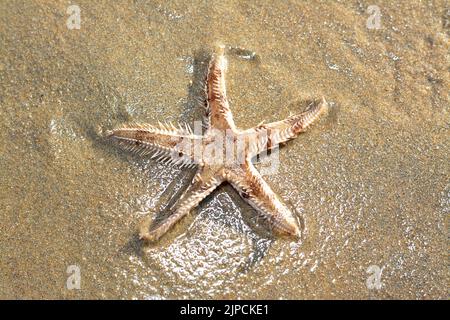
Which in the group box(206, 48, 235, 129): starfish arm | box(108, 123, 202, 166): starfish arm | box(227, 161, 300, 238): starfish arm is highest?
box(206, 48, 235, 129): starfish arm

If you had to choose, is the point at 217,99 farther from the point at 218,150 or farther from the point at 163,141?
the point at 163,141

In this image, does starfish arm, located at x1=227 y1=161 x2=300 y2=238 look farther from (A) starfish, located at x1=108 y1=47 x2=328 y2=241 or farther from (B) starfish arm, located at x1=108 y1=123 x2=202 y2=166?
(B) starfish arm, located at x1=108 y1=123 x2=202 y2=166

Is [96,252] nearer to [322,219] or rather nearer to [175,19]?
[322,219]

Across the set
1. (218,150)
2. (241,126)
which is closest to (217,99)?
(241,126)

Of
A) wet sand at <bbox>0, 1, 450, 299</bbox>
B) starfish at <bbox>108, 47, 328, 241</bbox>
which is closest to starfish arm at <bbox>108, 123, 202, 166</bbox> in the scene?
starfish at <bbox>108, 47, 328, 241</bbox>

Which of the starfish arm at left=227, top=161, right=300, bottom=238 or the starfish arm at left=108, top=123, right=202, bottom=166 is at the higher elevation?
the starfish arm at left=108, top=123, right=202, bottom=166

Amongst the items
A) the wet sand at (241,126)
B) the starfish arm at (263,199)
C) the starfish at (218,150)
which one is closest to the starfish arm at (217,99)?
the starfish at (218,150)
